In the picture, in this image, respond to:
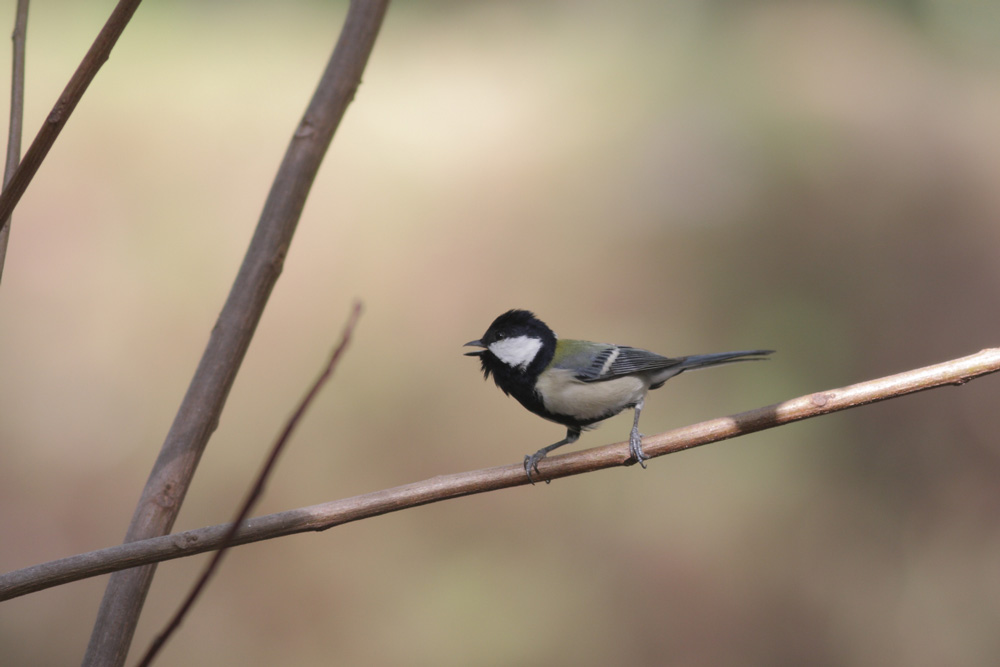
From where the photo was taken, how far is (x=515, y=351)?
2094mm

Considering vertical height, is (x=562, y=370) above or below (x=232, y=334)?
above

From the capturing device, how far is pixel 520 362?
2.09 metres

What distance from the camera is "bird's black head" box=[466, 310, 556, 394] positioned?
207 cm

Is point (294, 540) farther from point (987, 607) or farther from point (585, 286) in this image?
point (987, 607)

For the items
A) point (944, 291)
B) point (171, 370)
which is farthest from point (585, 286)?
point (171, 370)

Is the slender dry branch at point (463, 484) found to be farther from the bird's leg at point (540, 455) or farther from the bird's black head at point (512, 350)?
the bird's black head at point (512, 350)

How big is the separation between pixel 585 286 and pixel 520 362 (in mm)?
2610

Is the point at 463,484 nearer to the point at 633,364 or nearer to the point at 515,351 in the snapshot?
the point at 515,351

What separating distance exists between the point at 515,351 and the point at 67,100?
1.36 m

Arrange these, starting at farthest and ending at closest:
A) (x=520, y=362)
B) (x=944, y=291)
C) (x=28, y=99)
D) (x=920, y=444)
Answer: (x=28, y=99) < (x=944, y=291) < (x=920, y=444) < (x=520, y=362)

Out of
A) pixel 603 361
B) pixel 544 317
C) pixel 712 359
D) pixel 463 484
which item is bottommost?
pixel 463 484

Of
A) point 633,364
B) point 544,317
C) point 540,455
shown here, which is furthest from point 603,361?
point 544,317

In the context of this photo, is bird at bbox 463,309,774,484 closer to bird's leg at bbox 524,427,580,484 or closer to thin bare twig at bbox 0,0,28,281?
bird's leg at bbox 524,427,580,484

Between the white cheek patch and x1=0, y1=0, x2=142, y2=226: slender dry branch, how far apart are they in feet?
4.34
